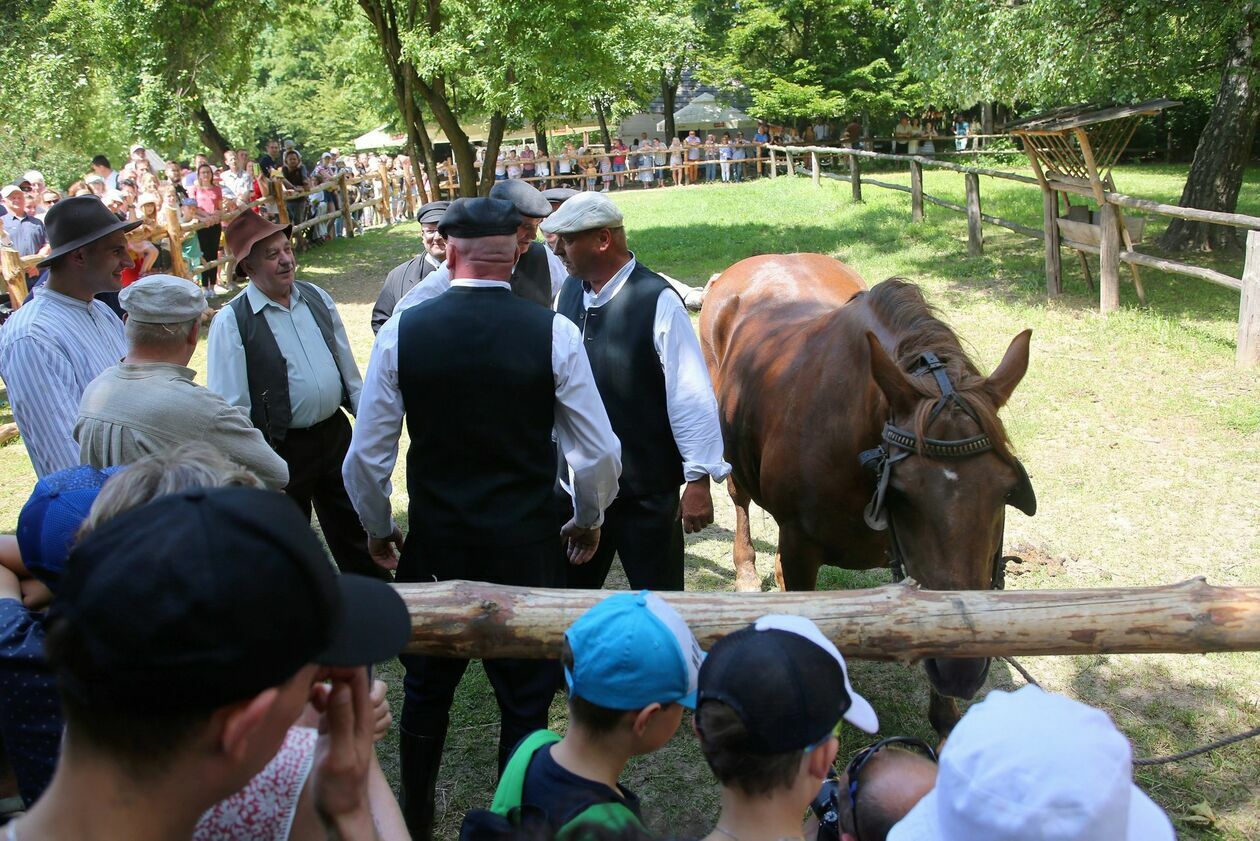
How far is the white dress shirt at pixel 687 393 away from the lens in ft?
12.3

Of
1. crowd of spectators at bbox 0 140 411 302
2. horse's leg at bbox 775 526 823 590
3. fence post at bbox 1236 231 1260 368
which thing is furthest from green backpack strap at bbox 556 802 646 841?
fence post at bbox 1236 231 1260 368

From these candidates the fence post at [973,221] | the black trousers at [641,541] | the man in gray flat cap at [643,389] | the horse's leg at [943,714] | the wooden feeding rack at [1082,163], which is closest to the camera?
the horse's leg at [943,714]

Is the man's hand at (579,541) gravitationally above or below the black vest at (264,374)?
below

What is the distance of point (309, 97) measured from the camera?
175 ft

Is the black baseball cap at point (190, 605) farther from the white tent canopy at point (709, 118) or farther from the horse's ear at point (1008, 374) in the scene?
the white tent canopy at point (709, 118)

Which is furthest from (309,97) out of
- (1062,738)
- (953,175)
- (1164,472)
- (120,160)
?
(1062,738)

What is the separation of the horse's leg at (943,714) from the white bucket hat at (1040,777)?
243 centimetres

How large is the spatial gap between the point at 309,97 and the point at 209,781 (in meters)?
58.1

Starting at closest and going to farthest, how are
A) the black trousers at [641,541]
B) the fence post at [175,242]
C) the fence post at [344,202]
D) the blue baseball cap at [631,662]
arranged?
the blue baseball cap at [631,662], the black trousers at [641,541], the fence post at [175,242], the fence post at [344,202]

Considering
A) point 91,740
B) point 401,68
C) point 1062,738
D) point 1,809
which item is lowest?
point 1,809

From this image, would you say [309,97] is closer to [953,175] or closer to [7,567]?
[953,175]

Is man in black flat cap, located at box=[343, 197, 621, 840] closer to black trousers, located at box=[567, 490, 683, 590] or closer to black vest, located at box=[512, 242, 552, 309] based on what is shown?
black trousers, located at box=[567, 490, 683, 590]

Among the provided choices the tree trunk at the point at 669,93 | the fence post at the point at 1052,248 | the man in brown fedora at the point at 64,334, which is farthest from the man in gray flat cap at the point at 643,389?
the tree trunk at the point at 669,93

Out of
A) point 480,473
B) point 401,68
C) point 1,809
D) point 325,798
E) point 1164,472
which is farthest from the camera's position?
point 401,68
